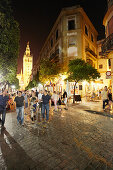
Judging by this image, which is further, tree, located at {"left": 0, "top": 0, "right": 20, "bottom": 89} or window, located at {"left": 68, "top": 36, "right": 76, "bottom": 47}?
window, located at {"left": 68, "top": 36, "right": 76, "bottom": 47}

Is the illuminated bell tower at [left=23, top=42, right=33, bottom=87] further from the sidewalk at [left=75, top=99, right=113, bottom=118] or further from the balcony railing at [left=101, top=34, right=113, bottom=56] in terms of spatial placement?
the balcony railing at [left=101, top=34, right=113, bottom=56]

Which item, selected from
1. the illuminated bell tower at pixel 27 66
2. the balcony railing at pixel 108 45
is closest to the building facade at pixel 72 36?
the balcony railing at pixel 108 45

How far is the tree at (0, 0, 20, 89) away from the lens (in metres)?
12.1

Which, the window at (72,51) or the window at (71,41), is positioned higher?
the window at (71,41)

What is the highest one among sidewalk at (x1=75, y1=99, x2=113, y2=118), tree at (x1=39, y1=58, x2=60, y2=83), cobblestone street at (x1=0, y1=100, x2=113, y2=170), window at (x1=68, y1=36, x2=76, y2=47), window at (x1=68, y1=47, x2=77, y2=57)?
window at (x1=68, y1=36, x2=76, y2=47)

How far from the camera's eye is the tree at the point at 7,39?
1210cm

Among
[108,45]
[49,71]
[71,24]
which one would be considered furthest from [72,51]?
[108,45]

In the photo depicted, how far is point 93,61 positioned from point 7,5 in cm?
2545

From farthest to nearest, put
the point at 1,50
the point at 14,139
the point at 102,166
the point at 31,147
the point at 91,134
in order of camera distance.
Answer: the point at 1,50
the point at 91,134
the point at 14,139
the point at 31,147
the point at 102,166

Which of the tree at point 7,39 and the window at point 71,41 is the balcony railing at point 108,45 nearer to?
the tree at point 7,39

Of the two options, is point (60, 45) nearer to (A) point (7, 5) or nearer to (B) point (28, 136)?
(A) point (7, 5)

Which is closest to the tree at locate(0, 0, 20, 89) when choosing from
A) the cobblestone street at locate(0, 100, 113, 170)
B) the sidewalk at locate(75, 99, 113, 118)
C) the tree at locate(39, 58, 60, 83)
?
the tree at locate(39, 58, 60, 83)

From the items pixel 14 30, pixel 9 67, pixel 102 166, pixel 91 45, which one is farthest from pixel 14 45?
pixel 91 45

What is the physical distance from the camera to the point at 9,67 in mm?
14812
